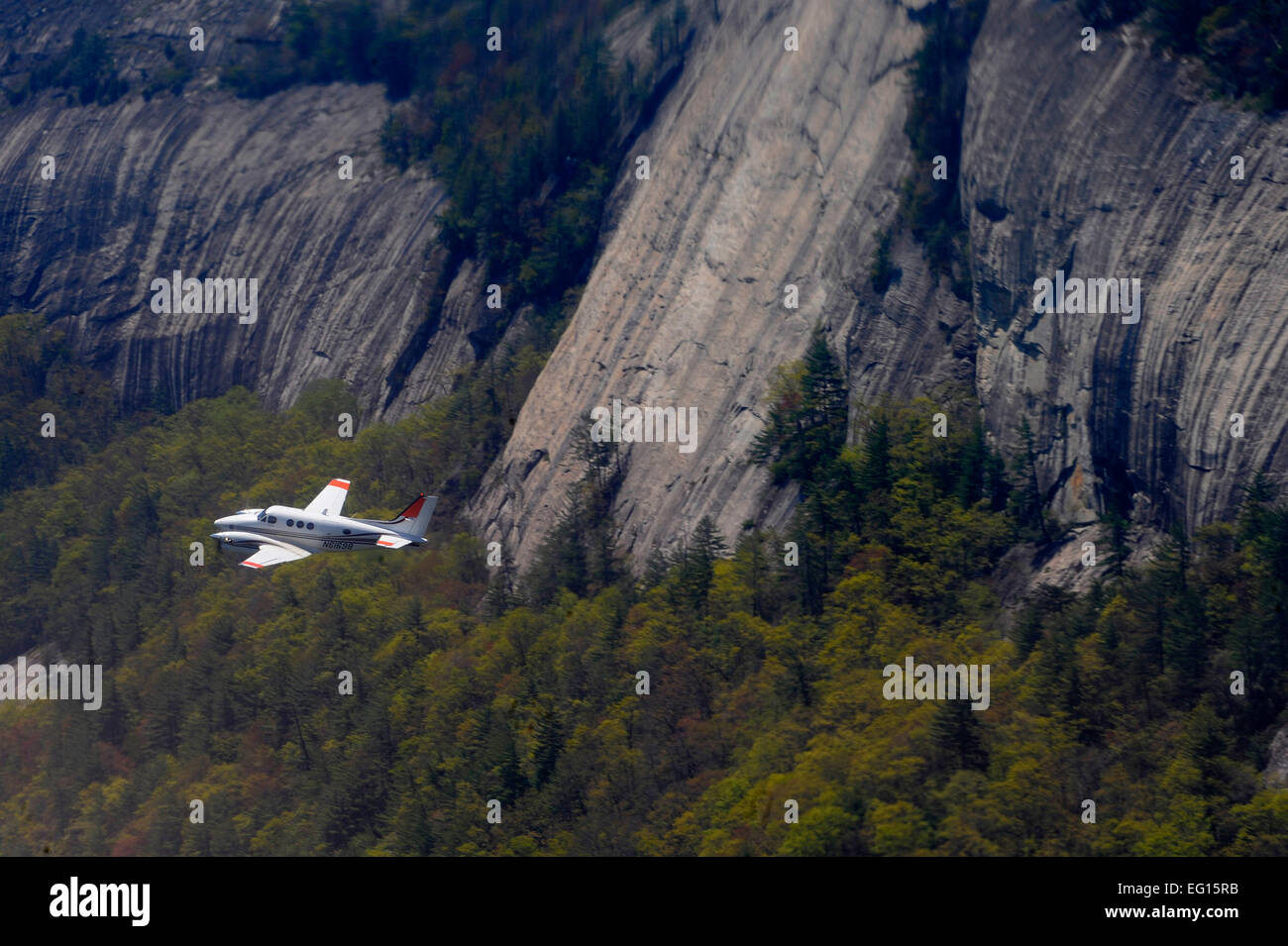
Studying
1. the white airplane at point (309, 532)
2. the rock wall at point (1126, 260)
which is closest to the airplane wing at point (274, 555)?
the white airplane at point (309, 532)

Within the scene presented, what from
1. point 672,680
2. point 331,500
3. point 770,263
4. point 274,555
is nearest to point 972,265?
point 770,263

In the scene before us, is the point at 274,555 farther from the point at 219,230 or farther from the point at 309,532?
the point at 219,230

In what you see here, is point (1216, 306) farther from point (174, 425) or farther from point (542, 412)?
point (174, 425)

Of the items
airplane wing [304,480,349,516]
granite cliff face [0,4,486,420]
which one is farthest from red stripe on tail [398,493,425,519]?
granite cliff face [0,4,486,420]

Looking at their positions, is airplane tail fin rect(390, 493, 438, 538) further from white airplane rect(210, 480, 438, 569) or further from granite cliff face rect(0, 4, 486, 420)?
granite cliff face rect(0, 4, 486, 420)

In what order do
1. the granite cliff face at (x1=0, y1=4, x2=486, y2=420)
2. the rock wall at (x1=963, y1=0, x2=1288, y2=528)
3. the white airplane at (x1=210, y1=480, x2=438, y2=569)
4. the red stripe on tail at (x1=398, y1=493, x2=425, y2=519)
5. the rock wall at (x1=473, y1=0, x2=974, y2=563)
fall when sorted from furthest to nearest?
the granite cliff face at (x1=0, y1=4, x2=486, y2=420), the rock wall at (x1=473, y1=0, x2=974, y2=563), the white airplane at (x1=210, y1=480, x2=438, y2=569), the red stripe on tail at (x1=398, y1=493, x2=425, y2=519), the rock wall at (x1=963, y1=0, x2=1288, y2=528)

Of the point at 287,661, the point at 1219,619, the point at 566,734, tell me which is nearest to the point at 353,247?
the point at 287,661
